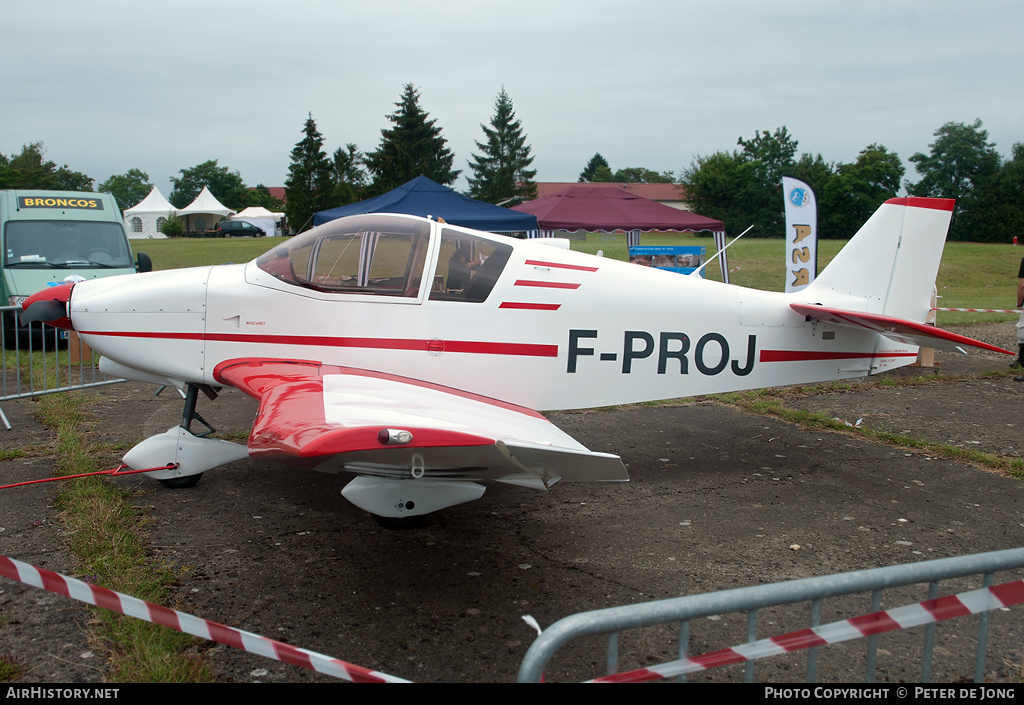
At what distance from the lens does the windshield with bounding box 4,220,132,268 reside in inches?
432

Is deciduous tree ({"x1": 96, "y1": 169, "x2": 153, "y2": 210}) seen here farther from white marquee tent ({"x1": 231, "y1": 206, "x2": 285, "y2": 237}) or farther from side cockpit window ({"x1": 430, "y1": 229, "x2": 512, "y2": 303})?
side cockpit window ({"x1": 430, "y1": 229, "x2": 512, "y2": 303})

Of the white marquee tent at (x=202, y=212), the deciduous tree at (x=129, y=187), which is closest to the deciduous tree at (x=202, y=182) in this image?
the deciduous tree at (x=129, y=187)

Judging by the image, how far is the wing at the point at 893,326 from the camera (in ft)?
15.7

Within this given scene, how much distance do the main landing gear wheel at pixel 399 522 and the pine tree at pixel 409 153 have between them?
41548mm

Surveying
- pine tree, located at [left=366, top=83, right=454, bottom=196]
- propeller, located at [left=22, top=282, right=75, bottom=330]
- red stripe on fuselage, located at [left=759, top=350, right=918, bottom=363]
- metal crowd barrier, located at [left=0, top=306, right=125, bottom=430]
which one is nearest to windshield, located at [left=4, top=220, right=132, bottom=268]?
metal crowd barrier, located at [left=0, top=306, right=125, bottom=430]

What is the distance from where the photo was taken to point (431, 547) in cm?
412

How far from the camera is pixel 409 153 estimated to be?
1821 inches

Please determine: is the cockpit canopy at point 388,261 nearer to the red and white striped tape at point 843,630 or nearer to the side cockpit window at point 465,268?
the side cockpit window at point 465,268

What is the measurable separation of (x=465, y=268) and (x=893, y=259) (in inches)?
142

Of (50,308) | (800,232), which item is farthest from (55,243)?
(800,232)

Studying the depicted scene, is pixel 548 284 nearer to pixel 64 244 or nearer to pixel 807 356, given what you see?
pixel 807 356

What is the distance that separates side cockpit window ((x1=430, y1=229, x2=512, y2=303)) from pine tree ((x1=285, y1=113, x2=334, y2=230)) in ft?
149
